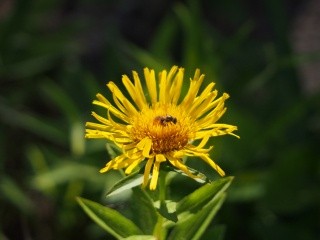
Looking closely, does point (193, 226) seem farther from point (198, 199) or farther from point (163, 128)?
point (163, 128)

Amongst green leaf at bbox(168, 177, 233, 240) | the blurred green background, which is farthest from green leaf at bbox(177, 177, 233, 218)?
the blurred green background

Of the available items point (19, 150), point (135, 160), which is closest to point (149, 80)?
point (135, 160)

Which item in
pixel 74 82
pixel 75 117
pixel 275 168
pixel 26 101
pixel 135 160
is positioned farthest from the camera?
pixel 26 101

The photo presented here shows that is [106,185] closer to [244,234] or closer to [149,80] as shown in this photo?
[244,234]

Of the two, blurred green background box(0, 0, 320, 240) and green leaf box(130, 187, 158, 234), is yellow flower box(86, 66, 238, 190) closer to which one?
green leaf box(130, 187, 158, 234)

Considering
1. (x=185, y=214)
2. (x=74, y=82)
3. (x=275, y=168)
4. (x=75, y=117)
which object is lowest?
(x=185, y=214)

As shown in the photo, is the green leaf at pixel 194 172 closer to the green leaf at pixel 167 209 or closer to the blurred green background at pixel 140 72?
the green leaf at pixel 167 209
